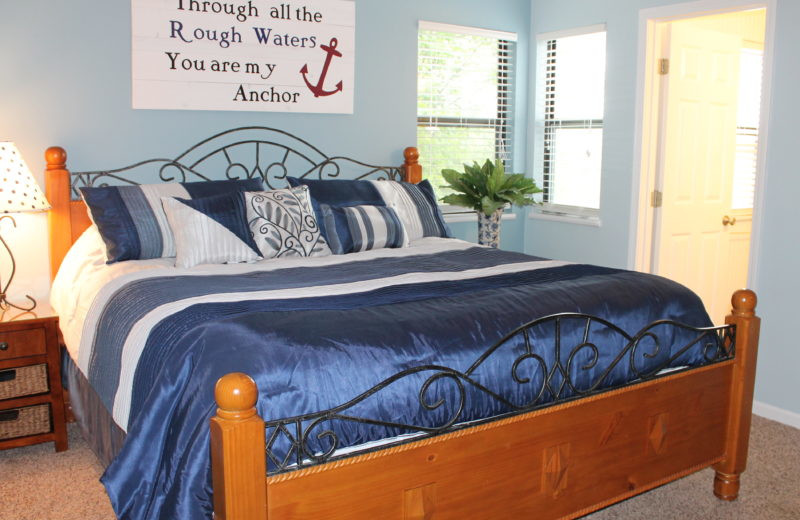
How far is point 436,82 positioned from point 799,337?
2445mm

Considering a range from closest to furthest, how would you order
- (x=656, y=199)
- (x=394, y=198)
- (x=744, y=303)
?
(x=744, y=303) < (x=394, y=198) < (x=656, y=199)

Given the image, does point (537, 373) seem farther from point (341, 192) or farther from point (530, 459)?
point (341, 192)

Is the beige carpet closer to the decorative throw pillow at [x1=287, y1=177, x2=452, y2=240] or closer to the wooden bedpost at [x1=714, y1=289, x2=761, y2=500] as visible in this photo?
the wooden bedpost at [x1=714, y1=289, x2=761, y2=500]

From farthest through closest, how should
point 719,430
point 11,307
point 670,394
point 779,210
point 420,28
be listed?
1. point 420,28
2. point 779,210
3. point 11,307
4. point 719,430
5. point 670,394

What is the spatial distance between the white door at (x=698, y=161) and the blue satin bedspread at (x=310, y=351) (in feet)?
5.73

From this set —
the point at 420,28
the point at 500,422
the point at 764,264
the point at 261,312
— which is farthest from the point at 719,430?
the point at 420,28

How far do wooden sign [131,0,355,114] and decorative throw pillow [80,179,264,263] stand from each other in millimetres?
579

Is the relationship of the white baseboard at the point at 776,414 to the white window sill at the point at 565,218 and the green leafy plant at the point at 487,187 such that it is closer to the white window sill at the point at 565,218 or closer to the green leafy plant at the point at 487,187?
the white window sill at the point at 565,218

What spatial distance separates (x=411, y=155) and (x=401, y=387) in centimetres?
256

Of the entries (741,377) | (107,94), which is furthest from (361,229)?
(741,377)

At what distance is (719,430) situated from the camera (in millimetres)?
2533

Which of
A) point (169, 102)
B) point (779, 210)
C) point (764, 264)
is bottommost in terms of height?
point (764, 264)

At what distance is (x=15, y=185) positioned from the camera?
297cm

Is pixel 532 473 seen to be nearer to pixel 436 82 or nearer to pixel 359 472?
pixel 359 472
